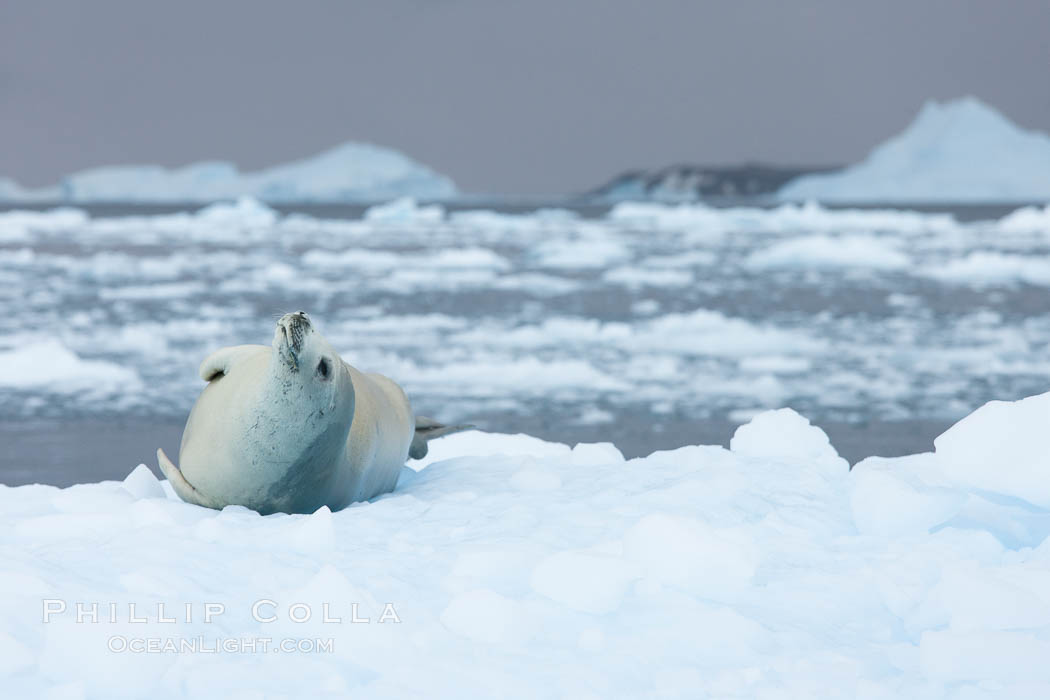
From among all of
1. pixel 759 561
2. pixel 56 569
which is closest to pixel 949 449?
pixel 759 561

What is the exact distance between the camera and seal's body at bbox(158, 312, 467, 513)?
2.99 metres

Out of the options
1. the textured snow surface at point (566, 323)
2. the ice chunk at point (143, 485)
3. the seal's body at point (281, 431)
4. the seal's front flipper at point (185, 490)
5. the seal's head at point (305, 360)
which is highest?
the seal's head at point (305, 360)

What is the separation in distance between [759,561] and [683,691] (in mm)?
→ 627

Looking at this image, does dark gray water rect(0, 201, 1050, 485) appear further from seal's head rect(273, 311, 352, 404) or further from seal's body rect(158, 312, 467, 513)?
seal's head rect(273, 311, 352, 404)

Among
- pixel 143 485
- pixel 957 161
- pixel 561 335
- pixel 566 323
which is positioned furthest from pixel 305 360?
pixel 957 161

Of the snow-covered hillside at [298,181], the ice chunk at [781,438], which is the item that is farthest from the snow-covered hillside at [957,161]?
the ice chunk at [781,438]

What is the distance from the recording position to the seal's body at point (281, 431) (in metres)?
2.99

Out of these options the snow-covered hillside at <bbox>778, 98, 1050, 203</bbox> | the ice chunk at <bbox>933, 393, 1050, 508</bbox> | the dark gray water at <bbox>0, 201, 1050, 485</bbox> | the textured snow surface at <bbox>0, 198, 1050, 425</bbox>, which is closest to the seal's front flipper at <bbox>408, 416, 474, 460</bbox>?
the ice chunk at <bbox>933, 393, 1050, 508</bbox>

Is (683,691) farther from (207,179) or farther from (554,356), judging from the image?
(207,179)

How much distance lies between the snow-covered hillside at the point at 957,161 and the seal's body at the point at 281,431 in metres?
57.1

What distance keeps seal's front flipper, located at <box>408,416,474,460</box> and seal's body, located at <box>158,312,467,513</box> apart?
646 mm

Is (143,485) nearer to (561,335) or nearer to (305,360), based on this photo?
(305,360)

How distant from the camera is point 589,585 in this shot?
2393 mm

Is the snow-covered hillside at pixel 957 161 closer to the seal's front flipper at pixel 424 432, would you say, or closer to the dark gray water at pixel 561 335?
the dark gray water at pixel 561 335
